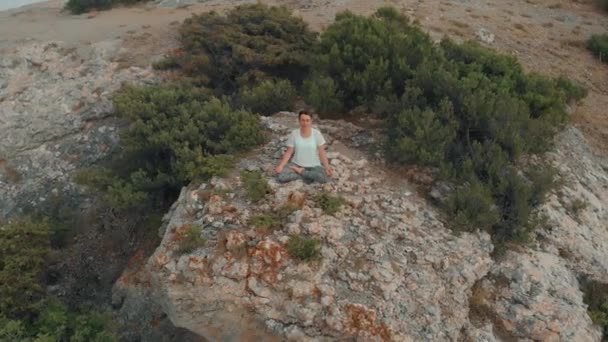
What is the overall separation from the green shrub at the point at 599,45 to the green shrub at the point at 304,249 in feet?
48.7

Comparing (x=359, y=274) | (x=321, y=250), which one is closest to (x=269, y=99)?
(x=321, y=250)

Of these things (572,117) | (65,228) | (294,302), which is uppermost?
(294,302)

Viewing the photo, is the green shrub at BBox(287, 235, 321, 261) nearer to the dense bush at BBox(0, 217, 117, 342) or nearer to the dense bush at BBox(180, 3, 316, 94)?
the dense bush at BBox(0, 217, 117, 342)

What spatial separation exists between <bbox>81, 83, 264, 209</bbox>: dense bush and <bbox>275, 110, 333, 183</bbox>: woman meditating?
1088 millimetres

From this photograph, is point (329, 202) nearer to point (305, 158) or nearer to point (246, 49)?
point (305, 158)

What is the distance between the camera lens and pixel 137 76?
1484 centimetres

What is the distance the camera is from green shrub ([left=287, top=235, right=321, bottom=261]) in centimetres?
751

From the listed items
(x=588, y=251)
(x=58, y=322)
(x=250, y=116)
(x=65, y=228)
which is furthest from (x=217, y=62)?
(x=588, y=251)

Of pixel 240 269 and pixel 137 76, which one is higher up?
pixel 240 269

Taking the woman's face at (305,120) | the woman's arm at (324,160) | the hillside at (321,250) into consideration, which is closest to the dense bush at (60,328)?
the hillside at (321,250)

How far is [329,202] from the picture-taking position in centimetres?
826

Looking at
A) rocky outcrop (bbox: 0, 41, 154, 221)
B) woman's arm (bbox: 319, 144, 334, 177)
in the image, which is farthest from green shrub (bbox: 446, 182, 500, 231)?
rocky outcrop (bbox: 0, 41, 154, 221)

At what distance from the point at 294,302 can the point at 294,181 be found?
2.14m

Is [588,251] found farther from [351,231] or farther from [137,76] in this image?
[137,76]
